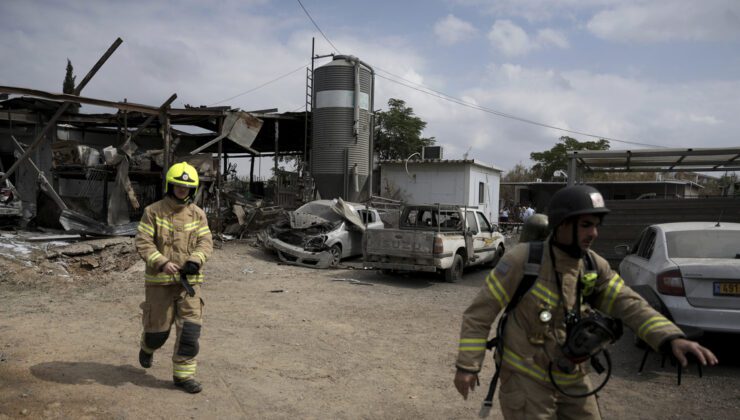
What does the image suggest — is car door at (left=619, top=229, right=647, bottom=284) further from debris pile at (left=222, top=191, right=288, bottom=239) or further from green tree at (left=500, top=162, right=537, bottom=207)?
green tree at (left=500, top=162, right=537, bottom=207)

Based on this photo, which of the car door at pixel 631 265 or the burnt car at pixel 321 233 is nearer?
the car door at pixel 631 265

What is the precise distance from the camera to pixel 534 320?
234cm

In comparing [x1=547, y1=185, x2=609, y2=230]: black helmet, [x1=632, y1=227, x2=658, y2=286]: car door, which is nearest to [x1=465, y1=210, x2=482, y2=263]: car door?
[x1=632, y1=227, x2=658, y2=286]: car door

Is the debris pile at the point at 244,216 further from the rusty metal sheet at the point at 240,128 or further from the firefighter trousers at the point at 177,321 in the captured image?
the firefighter trousers at the point at 177,321

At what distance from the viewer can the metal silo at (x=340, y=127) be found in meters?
19.2

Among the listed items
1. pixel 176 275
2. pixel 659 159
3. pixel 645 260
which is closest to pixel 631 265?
pixel 645 260

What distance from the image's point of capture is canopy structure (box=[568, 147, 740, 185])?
9.40 metres

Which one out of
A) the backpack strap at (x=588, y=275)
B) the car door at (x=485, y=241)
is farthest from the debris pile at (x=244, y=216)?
the backpack strap at (x=588, y=275)

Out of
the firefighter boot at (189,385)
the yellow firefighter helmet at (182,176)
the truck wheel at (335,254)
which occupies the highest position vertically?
the yellow firefighter helmet at (182,176)

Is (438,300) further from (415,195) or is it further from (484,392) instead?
(415,195)

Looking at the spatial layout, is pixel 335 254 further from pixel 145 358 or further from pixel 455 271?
pixel 145 358

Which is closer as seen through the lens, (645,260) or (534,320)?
(534,320)

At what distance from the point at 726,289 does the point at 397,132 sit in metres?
22.9

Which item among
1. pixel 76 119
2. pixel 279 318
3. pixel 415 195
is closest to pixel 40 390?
pixel 279 318
